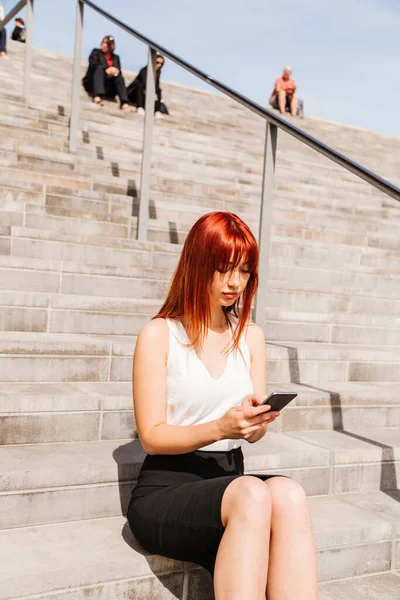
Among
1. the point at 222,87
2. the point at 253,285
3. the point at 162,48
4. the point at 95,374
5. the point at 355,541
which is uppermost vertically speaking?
the point at 162,48

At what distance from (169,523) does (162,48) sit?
10.3ft

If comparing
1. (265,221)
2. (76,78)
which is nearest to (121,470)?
(265,221)

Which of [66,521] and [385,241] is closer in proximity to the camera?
[66,521]

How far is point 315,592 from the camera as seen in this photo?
1.78 meters

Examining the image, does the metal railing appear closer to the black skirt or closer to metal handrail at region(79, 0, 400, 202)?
metal handrail at region(79, 0, 400, 202)

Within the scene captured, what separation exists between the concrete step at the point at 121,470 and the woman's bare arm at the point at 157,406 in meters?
0.38

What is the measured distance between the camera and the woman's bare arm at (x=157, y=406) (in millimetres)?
1936

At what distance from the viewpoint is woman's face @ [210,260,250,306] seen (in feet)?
6.97

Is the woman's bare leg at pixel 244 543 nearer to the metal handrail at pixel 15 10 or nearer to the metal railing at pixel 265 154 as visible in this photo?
the metal railing at pixel 265 154

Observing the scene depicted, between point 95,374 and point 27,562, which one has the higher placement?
point 95,374

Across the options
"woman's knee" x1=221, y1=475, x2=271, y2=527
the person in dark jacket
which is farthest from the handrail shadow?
the person in dark jacket

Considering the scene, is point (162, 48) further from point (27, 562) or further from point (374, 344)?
point (27, 562)

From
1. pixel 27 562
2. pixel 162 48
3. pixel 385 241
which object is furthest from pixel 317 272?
pixel 27 562

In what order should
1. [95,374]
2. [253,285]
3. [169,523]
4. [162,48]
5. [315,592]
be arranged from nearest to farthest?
1. [315,592]
2. [169,523]
3. [253,285]
4. [95,374]
5. [162,48]
